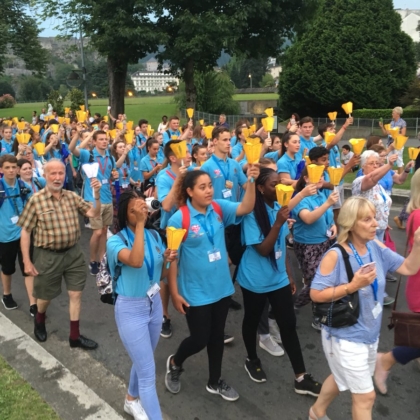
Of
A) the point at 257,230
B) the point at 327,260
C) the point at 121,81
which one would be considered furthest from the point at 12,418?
the point at 121,81

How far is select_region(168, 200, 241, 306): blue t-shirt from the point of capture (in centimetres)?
338

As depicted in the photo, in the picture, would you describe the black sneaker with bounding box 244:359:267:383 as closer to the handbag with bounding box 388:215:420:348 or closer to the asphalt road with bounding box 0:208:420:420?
the asphalt road with bounding box 0:208:420:420

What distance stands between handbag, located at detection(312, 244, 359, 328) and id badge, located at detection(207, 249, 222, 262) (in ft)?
3.09

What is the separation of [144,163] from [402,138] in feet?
12.5

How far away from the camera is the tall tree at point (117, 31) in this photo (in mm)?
18938

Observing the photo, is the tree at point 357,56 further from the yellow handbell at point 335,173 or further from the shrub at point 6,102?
the shrub at point 6,102

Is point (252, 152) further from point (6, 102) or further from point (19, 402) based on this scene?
point (6, 102)

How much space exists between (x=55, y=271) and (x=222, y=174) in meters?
2.23

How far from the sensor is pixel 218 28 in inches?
722

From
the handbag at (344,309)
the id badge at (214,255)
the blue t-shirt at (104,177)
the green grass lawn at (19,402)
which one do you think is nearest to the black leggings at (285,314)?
the id badge at (214,255)

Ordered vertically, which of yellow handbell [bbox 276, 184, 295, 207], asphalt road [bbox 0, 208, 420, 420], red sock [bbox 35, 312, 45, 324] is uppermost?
yellow handbell [bbox 276, 184, 295, 207]

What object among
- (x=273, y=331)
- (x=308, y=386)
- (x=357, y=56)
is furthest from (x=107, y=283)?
(x=357, y=56)

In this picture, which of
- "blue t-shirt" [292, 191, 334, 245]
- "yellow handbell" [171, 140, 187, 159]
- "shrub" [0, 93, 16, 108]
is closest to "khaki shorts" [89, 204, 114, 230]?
"yellow handbell" [171, 140, 187, 159]

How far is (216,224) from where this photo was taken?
3463 mm
